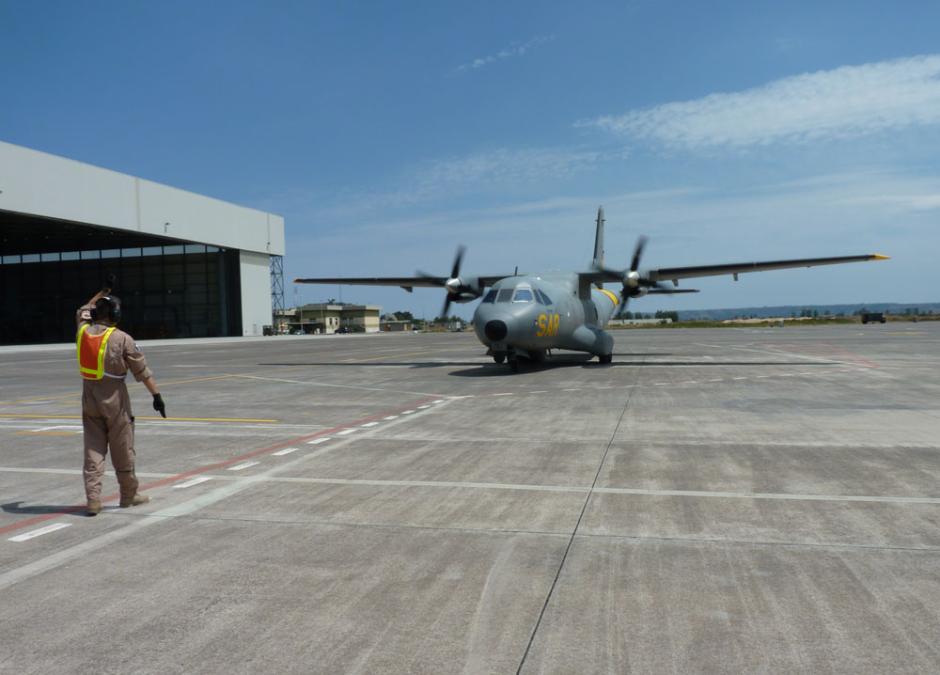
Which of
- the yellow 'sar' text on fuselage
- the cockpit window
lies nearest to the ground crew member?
the cockpit window

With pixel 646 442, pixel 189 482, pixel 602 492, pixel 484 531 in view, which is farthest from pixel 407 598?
pixel 646 442

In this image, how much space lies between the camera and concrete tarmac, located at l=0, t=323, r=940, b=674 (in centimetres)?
358

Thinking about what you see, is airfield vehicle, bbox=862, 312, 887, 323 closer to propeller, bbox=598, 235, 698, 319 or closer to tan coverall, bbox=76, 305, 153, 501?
propeller, bbox=598, 235, 698, 319

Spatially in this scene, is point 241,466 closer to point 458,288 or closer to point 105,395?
point 105,395

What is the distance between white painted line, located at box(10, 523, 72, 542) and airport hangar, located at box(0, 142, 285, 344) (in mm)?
54502

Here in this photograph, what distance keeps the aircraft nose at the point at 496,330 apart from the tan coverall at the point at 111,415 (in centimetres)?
1334

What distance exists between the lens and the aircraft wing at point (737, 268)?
25078 millimetres

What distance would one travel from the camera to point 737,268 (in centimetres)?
2628

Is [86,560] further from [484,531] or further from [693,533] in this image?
[693,533]

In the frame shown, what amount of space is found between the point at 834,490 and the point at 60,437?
35.2 feet

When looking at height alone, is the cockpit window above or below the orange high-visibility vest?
above

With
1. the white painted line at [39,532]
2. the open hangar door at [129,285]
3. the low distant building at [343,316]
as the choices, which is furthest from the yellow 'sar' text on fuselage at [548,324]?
the low distant building at [343,316]

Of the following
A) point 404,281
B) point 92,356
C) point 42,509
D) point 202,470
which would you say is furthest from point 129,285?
point 92,356

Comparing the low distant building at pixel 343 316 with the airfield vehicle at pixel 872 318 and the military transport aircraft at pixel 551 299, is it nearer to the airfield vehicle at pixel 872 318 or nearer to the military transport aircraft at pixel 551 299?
the airfield vehicle at pixel 872 318
